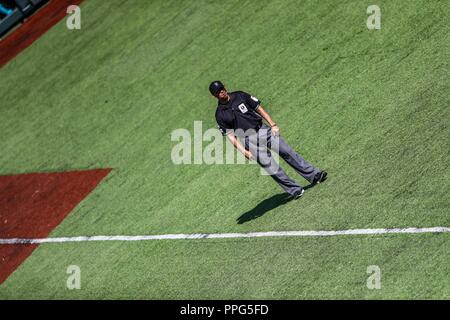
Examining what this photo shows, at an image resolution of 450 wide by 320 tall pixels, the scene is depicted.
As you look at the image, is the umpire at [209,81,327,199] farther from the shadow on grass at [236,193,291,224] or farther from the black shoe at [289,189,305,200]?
the shadow on grass at [236,193,291,224]

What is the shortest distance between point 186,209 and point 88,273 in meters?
1.80

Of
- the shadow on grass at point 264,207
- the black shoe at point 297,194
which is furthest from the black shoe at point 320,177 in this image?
the shadow on grass at point 264,207

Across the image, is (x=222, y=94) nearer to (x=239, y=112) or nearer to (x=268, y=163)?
(x=239, y=112)

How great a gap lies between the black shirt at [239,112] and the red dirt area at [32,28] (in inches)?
480

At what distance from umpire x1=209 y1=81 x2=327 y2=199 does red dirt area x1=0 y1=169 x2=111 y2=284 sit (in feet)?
14.5

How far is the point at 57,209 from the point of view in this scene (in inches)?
526

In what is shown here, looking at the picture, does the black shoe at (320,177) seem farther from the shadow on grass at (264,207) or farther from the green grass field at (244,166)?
the shadow on grass at (264,207)

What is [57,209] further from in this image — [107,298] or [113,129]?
[107,298]

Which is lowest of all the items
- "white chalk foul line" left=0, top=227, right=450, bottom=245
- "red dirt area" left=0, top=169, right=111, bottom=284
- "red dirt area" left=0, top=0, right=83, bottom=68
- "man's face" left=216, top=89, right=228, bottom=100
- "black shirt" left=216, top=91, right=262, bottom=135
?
"white chalk foul line" left=0, top=227, right=450, bottom=245

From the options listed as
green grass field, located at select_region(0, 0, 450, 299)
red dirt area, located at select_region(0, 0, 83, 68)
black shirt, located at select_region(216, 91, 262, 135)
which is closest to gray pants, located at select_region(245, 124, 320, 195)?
black shirt, located at select_region(216, 91, 262, 135)

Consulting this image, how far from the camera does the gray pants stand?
983cm

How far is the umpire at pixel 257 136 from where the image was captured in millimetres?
9734

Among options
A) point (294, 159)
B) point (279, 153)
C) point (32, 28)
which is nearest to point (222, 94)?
point (279, 153)
